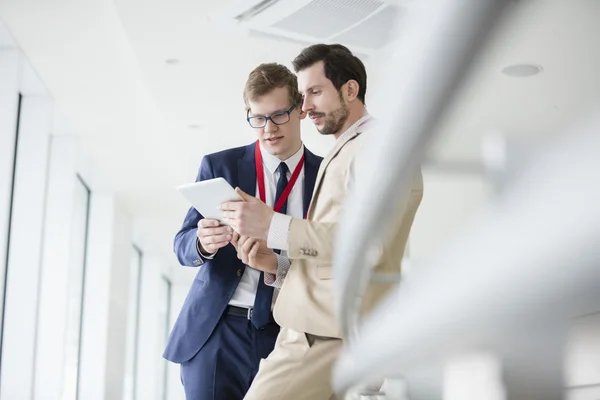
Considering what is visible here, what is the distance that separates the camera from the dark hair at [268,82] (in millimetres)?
2799

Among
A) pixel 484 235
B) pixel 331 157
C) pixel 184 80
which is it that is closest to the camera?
pixel 484 235

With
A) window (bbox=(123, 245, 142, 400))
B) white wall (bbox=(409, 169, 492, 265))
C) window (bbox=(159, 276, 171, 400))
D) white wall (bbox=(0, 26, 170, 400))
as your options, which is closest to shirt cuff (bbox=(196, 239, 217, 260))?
white wall (bbox=(409, 169, 492, 265))

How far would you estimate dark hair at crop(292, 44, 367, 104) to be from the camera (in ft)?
8.24

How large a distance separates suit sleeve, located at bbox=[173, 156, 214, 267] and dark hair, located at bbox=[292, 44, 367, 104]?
502 millimetres

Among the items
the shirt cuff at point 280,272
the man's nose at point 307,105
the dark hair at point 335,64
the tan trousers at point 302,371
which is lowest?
the tan trousers at point 302,371

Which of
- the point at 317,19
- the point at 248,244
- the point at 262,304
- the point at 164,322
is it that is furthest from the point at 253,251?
the point at 164,322

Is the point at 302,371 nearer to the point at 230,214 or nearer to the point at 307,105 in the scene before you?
the point at 230,214

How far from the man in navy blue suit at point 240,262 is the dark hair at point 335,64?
26 cm

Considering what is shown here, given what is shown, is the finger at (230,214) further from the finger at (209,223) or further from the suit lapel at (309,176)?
the suit lapel at (309,176)

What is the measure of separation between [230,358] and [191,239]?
1.26ft

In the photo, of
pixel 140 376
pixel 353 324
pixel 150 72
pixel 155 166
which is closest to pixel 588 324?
pixel 353 324

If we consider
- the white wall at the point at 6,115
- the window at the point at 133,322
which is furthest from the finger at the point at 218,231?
the window at the point at 133,322

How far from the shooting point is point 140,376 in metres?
15.0

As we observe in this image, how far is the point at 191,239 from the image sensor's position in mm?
2697
